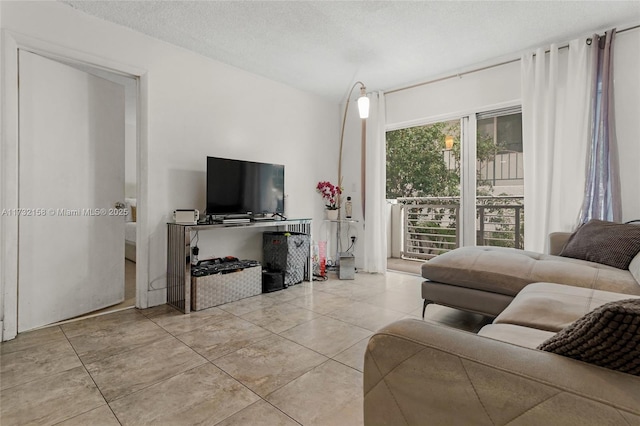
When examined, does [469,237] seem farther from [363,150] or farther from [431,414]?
[431,414]

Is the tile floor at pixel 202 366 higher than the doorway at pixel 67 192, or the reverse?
the doorway at pixel 67 192

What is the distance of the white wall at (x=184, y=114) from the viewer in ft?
7.96

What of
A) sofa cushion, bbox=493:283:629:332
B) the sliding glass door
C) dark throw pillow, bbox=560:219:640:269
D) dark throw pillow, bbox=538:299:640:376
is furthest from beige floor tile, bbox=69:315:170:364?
the sliding glass door

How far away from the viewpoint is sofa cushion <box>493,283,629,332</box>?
4.17 ft

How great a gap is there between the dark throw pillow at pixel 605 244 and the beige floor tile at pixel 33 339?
376cm

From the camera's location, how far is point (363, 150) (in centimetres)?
446

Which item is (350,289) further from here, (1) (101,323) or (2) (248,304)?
(1) (101,323)

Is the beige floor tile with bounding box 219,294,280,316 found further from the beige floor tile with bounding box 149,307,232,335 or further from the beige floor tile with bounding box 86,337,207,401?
the beige floor tile with bounding box 86,337,207,401

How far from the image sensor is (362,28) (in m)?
2.71

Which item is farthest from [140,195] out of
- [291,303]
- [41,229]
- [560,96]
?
[560,96]

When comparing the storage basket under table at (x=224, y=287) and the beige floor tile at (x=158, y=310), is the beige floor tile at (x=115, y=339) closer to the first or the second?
the beige floor tile at (x=158, y=310)

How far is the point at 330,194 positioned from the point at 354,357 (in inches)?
108

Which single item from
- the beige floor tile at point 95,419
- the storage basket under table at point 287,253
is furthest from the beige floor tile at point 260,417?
the storage basket under table at point 287,253

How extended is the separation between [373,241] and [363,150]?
1.29 metres
